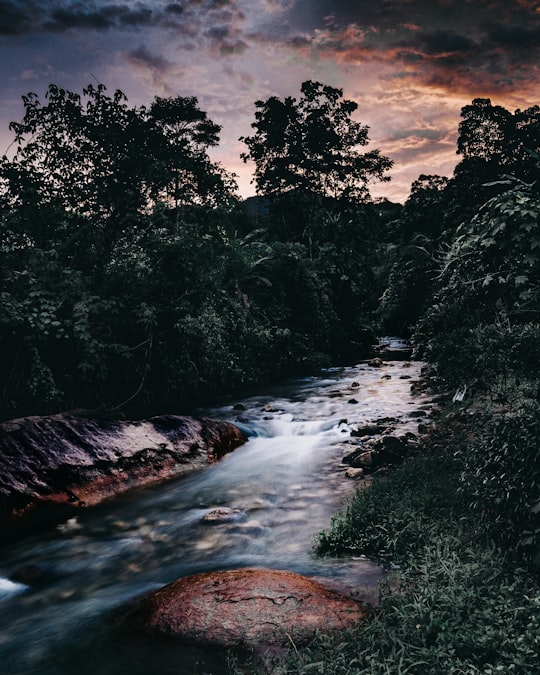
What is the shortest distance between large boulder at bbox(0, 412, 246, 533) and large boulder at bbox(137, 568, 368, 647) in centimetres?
319

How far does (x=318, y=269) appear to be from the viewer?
77.9ft

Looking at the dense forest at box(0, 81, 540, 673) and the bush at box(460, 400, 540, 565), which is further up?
the dense forest at box(0, 81, 540, 673)

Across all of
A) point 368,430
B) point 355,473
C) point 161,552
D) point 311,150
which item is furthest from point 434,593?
point 311,150

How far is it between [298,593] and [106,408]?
8.50 meters

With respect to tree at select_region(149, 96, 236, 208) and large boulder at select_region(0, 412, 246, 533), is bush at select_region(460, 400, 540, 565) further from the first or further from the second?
tree at select_region(149, 96, 236, 208)

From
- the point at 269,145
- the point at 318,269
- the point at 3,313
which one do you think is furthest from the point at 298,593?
the point at 269,145

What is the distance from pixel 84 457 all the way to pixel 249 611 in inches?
175

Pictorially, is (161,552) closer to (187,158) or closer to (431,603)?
(431,603)

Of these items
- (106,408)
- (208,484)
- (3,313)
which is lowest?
(208,484)

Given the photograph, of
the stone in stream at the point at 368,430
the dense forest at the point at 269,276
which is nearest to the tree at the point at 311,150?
the dense forest at the point at 269,276

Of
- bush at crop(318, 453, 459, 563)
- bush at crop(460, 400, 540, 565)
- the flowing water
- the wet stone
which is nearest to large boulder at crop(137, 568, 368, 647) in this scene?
the flowing water

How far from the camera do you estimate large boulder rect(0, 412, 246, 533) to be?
21.0ft

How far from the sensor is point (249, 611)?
11.4 feet

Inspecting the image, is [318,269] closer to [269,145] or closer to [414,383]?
[269,145]
